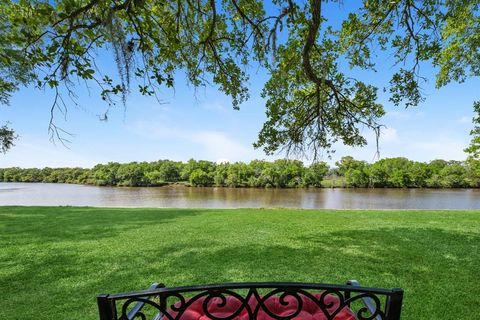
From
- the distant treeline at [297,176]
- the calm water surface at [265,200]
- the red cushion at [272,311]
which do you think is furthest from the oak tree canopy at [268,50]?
the distant treeline at [297,176]

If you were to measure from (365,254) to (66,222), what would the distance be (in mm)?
8538

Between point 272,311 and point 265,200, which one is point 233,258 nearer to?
point 272,311

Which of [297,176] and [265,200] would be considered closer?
[265,200]

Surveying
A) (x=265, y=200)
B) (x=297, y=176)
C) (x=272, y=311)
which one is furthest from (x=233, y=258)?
(x=297, y=176)

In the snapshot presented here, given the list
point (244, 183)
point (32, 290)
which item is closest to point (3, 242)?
point (32, 290)

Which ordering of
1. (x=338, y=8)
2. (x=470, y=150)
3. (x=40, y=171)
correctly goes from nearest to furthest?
(x=338, y=8), (x=470, y=150), (x=40, y=171)

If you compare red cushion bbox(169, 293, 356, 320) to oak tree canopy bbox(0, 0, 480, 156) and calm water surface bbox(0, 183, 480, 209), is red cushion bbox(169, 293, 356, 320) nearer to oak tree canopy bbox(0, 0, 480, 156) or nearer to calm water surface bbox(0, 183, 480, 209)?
oak tree canopy bbox(0, 0, 480, 156)

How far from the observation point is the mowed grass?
11.1 feet

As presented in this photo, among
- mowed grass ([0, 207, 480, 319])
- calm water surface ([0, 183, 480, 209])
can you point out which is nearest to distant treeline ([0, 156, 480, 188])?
calm water surface ([0, 183, 480, 209])

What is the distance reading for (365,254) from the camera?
4977 millimetres

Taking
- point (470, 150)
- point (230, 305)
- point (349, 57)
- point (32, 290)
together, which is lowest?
point (32, 290)

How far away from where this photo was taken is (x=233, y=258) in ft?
15.9

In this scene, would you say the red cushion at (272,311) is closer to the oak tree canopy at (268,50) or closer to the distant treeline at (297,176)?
the oak tree canopy at (268,50)

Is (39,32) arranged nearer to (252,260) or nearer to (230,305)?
(230,305)
